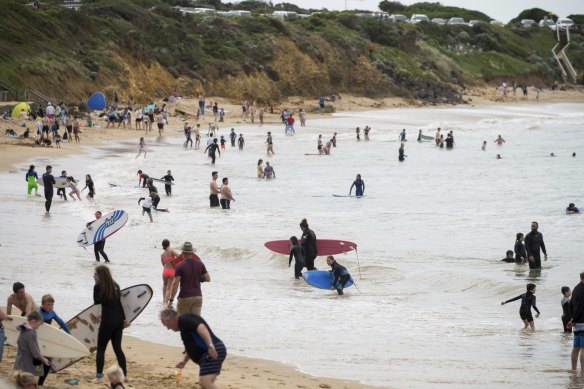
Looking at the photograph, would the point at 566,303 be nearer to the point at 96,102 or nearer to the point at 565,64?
the point at 96,102

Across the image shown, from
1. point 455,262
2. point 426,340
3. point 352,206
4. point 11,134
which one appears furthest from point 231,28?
point 426,340

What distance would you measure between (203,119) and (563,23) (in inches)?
3377

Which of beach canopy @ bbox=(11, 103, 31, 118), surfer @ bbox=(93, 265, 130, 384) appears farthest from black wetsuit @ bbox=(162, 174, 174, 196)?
surfer @ bbox=(93, 265, 130, 384)

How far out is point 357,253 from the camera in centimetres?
1975

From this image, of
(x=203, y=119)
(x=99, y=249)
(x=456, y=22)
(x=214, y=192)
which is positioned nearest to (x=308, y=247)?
(x=99, y=249)

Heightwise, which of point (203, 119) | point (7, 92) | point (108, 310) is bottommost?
point (108, 310)

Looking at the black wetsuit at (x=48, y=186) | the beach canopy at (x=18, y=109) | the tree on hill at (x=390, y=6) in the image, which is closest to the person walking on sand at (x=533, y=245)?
the black wetsuit at (x=48, y=186)

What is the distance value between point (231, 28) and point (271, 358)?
64.4 m

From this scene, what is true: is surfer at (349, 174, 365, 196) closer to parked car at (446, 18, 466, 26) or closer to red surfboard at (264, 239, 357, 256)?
red surfboard at (264, 239, 357, 256)

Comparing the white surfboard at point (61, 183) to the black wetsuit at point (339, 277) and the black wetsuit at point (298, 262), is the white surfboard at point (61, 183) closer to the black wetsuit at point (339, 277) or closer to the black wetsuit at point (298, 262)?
the black wetsuit at point (298, 262)

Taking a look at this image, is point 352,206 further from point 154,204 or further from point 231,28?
point 231,28

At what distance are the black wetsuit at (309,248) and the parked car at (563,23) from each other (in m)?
115

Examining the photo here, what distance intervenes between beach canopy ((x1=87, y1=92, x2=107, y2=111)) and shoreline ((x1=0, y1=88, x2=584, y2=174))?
198 cm

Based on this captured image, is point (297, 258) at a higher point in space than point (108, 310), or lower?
lower
